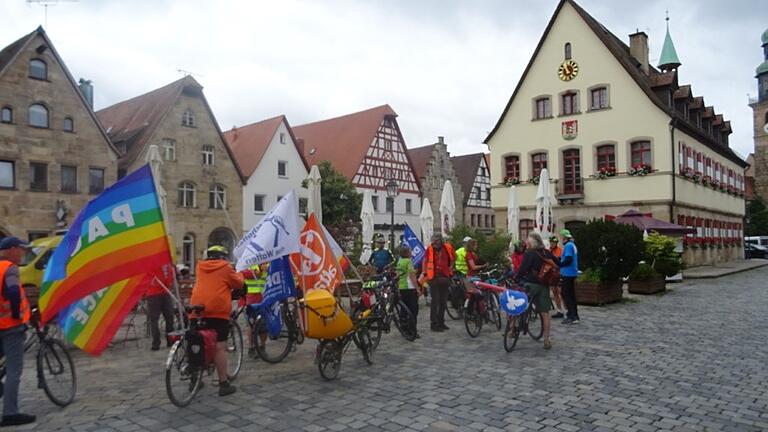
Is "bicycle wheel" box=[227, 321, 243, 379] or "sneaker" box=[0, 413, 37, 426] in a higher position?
"bicycle wheel" box=[227, 321, 243, 379]

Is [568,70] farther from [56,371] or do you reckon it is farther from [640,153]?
[56,371]

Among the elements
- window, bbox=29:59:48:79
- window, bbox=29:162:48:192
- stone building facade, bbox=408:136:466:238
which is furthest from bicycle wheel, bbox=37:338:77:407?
stone building facade, bbox=408:136:466:238

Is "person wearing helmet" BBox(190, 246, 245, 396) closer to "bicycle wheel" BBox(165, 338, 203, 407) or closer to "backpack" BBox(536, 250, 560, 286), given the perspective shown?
"bicycle wheel" BBox(165, 338, 203, 407)

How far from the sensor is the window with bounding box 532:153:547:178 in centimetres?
3069

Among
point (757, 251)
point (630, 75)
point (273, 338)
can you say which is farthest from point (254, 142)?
point (757, 251)

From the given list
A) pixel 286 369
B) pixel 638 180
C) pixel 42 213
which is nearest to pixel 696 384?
pixel 286 369

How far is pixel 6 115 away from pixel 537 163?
2459 cm

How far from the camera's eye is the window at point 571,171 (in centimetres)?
2945

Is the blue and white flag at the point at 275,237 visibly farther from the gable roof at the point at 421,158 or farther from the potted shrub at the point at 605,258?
the gable roof at the point at 421,158

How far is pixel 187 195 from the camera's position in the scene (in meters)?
32.4

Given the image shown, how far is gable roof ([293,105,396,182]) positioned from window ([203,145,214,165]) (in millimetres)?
10817

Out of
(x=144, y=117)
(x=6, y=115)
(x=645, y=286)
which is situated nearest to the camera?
(x=645, y=286)

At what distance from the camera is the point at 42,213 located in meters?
26.5

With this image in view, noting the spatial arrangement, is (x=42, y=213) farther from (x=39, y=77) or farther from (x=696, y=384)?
(x=696, y=384)
